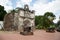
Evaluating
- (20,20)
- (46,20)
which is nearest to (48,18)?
(46,20)

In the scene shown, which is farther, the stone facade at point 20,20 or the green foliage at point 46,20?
the stone facade at point 20,20

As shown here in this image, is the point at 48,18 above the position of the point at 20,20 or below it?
above

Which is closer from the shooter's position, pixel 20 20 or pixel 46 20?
pixel 46 20

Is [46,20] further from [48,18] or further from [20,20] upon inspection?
[20,20]

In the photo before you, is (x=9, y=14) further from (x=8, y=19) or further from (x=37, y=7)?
(x=37, y=7)

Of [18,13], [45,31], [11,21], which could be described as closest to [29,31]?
[45,31]

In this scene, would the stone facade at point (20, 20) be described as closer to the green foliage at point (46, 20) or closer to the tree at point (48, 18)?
the green foliage at point (46, 20)

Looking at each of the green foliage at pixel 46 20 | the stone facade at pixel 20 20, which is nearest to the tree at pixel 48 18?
the green foliage at pixel 46 20

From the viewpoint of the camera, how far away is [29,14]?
27.5 ft

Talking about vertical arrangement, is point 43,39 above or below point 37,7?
below

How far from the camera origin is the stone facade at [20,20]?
23.3 feet

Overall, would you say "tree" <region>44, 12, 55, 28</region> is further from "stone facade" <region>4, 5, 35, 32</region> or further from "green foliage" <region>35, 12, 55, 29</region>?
"stone facade" <region>4, 5, 35, 32</region>

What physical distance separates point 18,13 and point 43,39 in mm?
2979

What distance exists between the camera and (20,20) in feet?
25.7
